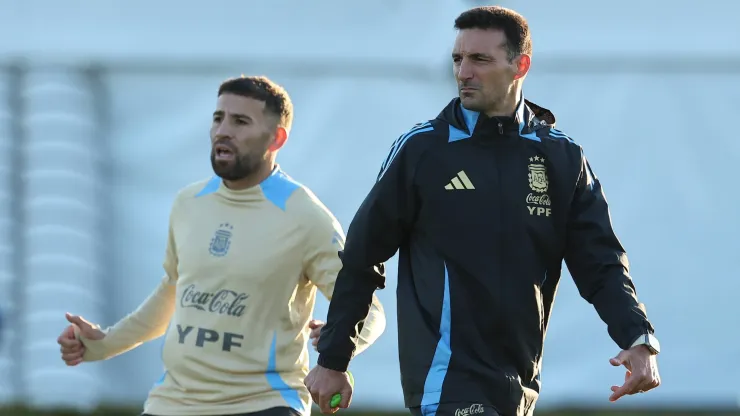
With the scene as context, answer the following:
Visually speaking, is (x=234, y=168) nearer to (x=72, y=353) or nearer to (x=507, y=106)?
(x=72, y=353)

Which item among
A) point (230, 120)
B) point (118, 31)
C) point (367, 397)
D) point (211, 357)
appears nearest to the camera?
point (211, 357)

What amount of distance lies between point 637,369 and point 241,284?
1.86 m

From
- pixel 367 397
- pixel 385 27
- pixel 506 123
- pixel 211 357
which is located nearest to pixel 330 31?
pixel 385 27

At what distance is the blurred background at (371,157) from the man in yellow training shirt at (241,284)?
12.7 ft

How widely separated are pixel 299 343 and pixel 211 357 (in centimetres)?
38

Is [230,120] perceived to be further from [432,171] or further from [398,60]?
[398,60]

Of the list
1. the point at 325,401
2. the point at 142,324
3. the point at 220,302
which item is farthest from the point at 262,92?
the point at 325,401

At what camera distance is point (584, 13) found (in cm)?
1037

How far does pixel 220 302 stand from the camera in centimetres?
568

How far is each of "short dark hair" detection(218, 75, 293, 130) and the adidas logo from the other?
67.6 inches

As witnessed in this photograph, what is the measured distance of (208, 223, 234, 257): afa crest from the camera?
5.78 metres

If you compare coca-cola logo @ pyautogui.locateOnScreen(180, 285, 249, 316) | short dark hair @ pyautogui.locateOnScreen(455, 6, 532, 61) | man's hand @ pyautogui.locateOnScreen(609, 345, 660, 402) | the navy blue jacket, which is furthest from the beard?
man's hand @ pyautogui.locateOnScreen(609, 345, 660, 402)

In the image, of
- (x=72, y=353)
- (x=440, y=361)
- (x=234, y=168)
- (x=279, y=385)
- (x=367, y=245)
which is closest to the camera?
(x=440, y=361)

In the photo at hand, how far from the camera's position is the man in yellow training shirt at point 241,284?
18.4 feet
